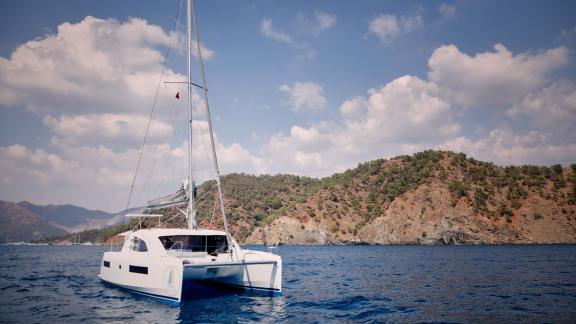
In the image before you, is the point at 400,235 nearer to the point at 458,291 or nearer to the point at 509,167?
the point at 509,167

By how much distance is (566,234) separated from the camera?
78750 millimetres

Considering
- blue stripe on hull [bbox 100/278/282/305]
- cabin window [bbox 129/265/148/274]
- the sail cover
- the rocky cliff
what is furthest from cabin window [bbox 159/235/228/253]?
the rocky cliff

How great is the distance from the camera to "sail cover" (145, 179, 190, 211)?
676 inches

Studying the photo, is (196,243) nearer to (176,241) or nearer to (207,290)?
(176,241)

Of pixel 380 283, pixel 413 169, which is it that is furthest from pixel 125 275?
pixel 413 169

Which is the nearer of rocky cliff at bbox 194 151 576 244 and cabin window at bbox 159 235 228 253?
cabin window at bbox 159 235 228 253

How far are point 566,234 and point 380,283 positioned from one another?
8392 centimetres

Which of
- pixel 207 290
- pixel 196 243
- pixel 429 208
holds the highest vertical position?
pixel 429 208

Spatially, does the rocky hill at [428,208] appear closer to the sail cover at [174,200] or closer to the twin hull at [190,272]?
the sail cover at [174,200]

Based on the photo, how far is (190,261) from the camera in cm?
1284

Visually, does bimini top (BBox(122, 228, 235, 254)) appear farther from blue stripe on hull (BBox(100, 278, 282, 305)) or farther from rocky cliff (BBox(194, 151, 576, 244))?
rocky cliff (BBox(194, 151, 576, 244))

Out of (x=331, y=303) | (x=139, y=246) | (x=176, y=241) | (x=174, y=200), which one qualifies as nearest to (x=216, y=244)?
(x=176, y=241)

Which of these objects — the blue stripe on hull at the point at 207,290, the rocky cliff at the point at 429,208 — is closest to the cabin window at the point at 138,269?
the blue stripe on hull at the point at 207,290

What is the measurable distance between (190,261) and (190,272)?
1.49 ft
